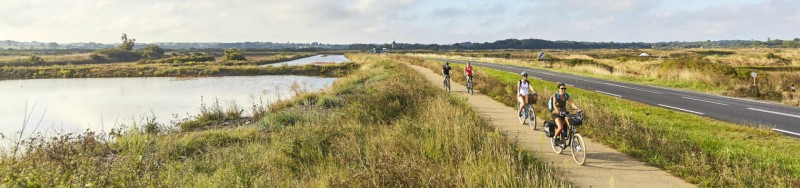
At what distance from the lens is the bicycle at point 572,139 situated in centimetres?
814

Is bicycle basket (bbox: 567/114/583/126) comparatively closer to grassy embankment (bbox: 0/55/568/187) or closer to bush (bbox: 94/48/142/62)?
grassy embankment (bbox: 0/55/568/187)

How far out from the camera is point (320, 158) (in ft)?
30.0

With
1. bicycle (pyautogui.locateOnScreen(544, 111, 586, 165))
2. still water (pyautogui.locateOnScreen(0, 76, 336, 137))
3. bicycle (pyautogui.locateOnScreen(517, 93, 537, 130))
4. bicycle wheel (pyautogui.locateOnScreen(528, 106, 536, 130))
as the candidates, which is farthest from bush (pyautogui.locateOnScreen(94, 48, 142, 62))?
bicycle (pyautogui.locateOnScreen(544, 111, 586, 165))

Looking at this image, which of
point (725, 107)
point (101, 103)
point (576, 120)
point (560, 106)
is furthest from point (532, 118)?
point (101, 103)

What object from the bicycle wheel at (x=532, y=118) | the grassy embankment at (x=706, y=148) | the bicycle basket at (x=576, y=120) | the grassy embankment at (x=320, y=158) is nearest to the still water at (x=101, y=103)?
the grassy embankment at (x=320, y=158)

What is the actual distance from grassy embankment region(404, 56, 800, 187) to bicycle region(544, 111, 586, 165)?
130 cm

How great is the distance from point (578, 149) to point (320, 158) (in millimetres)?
4973

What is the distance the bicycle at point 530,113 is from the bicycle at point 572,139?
2.56 metres

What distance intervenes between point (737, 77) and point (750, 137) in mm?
18872

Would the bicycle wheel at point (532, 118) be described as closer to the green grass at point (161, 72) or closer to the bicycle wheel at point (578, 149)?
the bicycle wheel at point (578, 149)

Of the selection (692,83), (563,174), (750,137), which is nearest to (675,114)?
(750,137)

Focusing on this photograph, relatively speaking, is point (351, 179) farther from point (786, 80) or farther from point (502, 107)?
point (786, 80)

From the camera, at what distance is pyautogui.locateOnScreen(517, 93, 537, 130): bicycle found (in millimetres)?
11859

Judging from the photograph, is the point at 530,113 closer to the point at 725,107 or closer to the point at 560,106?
the point at 560,106
